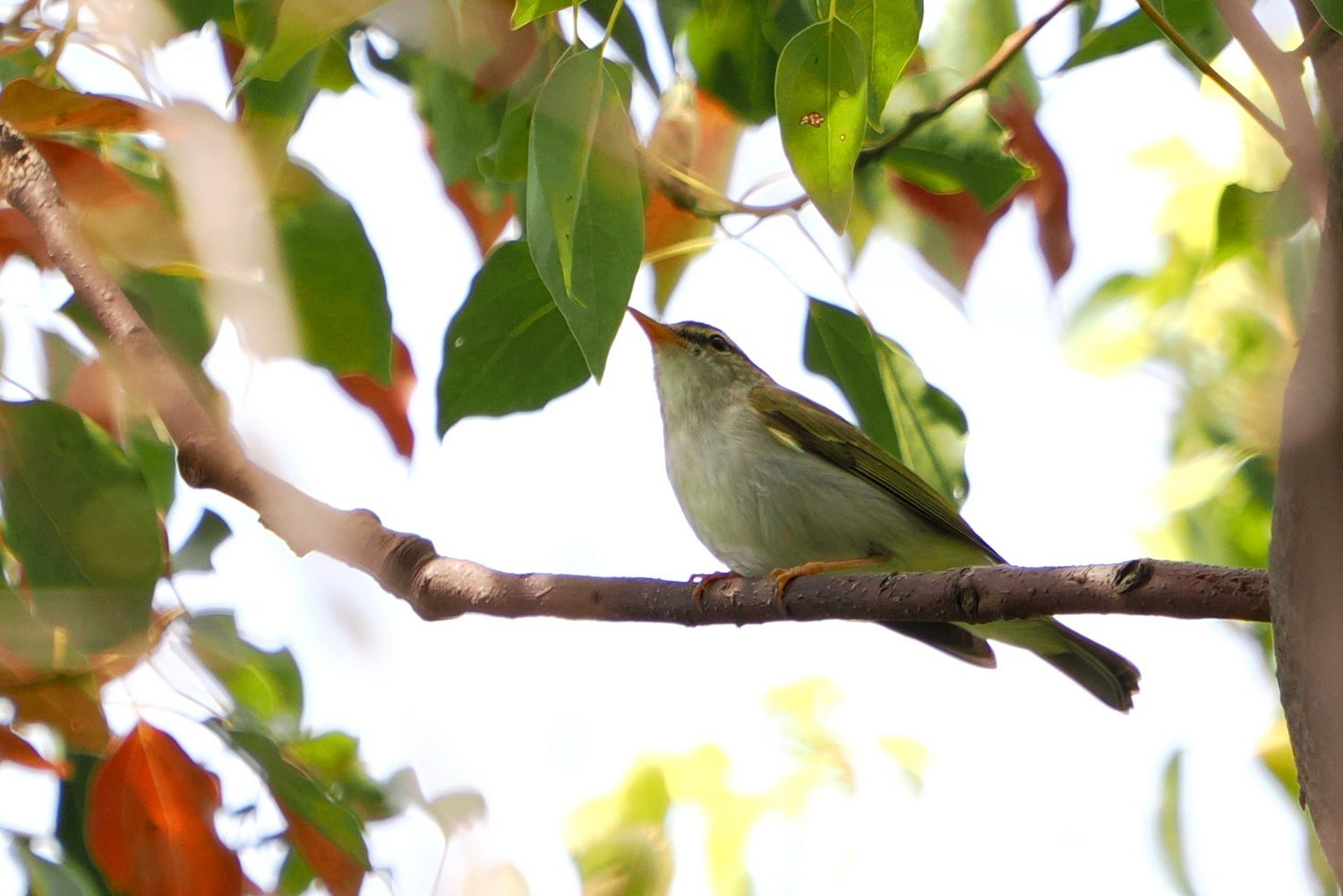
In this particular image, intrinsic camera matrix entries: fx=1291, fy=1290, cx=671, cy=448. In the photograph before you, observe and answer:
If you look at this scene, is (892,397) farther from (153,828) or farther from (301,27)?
(153,828)

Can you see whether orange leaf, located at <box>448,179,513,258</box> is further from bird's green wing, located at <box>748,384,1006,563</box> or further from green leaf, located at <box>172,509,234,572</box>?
bird's green wing, located at <box>748,384,1006,563</box>

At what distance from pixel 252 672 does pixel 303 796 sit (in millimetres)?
772

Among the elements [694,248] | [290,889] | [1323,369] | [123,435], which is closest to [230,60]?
[123,435]

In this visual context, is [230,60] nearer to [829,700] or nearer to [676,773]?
[676,773]

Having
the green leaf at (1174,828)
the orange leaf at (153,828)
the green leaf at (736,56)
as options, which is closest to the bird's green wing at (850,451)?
the green leaf at (1174,828)

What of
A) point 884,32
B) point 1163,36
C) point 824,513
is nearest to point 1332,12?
point 884,32

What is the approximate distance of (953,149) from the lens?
8.17 ft

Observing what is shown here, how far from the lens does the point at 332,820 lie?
2.08 metres

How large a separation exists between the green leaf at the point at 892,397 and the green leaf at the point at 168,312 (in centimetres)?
120

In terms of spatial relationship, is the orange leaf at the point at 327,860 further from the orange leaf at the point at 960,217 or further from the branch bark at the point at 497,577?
the orange leaf at the point at 960,217

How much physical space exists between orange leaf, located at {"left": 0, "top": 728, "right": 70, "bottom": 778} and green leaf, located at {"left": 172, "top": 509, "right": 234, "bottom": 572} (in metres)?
0.50

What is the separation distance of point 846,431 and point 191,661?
8.31 feet

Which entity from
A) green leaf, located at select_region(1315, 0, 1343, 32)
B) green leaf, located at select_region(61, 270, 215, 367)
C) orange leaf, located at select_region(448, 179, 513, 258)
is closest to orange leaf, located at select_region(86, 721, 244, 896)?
green leaf, located at select_region(61, 270, 215, 367)

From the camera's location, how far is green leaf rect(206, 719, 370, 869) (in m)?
A: 2.08
